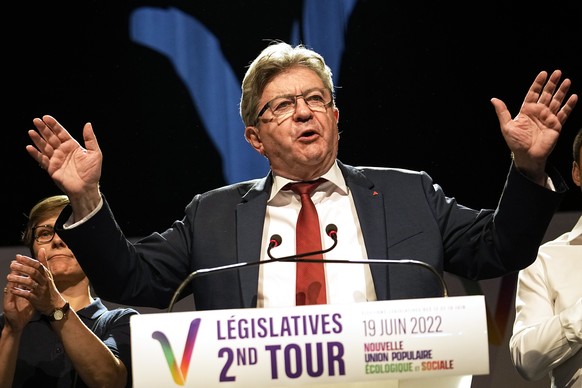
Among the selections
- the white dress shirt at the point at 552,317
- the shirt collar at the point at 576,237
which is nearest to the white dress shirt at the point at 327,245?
the white dress shirt at the point at 552,317

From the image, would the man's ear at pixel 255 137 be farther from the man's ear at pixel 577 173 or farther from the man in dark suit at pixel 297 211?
the man's ear at pixel 577 173

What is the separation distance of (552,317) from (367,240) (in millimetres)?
776

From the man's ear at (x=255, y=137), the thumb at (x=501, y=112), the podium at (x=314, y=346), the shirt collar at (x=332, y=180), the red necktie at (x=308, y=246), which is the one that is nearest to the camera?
the podium at (x=314, y=346)

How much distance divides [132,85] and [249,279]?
1.78m

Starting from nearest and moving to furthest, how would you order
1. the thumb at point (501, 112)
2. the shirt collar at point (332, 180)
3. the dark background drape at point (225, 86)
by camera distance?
1. the thumb at point (501, 112)
2. the shirt collar at point (332, 180)
3. the dark background drape at point (225, 86)

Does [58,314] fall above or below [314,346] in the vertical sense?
below

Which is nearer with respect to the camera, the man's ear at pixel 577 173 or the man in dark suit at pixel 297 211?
the man in dark suit at pixel 297 211

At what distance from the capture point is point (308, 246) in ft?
7.32

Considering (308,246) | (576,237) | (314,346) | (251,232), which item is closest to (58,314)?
(251,232)

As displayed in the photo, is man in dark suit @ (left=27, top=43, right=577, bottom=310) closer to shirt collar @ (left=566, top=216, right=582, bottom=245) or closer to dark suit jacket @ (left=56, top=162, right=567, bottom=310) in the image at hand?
dark suit jacket @ (left=56, top=162, right=567, bottom=310)

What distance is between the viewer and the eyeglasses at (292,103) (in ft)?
8.05

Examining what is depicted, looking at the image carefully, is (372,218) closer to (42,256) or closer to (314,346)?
(314,346)

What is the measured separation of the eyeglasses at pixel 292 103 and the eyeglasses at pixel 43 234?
97cm

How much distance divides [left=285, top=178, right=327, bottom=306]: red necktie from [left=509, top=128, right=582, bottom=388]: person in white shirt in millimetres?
828
